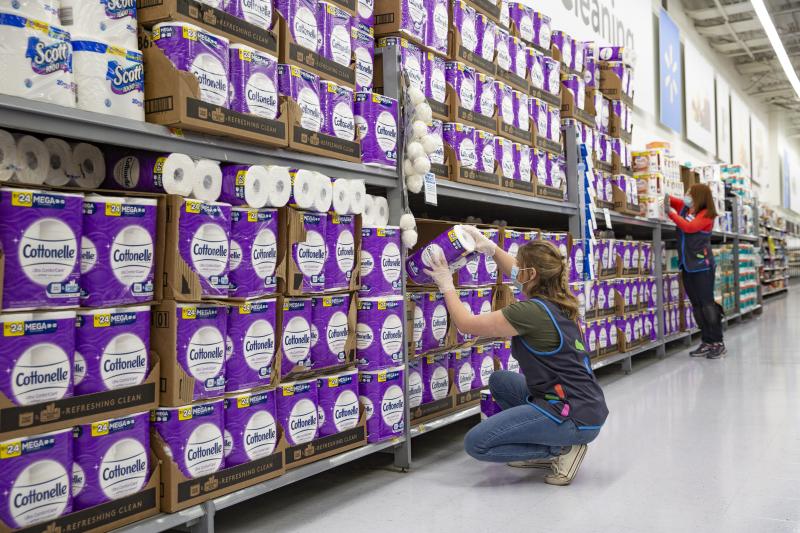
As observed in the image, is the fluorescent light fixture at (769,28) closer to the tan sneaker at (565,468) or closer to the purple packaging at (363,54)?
the purple packaging at (363,54)

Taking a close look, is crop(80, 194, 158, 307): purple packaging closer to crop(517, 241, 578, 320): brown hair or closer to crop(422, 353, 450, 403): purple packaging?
crop(517, 241, 578, 320): brown hair

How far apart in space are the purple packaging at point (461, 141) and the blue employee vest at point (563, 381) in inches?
42.3

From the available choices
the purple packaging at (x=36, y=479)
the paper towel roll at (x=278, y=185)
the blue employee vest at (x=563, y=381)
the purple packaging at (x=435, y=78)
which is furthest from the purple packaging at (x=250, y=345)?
the purple packaging at (x=435, y=78)

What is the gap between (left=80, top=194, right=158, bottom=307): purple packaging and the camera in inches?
74.1

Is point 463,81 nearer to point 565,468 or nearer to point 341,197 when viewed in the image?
point 341,197

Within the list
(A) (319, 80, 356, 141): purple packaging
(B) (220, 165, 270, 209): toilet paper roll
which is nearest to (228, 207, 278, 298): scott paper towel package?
(B) (220, 165, 270, 209): toilet paper roll

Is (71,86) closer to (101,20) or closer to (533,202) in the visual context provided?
(101,20)

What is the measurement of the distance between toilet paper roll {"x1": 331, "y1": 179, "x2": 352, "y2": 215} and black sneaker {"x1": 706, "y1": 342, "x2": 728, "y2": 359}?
5.11 meters

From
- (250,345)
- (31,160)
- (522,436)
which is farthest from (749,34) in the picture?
(31,160)

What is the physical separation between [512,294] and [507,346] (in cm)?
30

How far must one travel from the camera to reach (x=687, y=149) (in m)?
13.0

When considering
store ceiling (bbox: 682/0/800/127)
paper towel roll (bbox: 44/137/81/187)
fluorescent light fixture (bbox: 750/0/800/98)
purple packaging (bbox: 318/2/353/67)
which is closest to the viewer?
paper towel roll (bbox: 44/137/81/187)

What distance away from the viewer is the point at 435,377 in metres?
3.48

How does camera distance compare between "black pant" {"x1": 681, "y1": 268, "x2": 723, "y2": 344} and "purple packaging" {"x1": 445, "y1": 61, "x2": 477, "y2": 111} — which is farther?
"black pant" {"x1": 681, "y1": 268, "x2": 723, "y2": 344}
